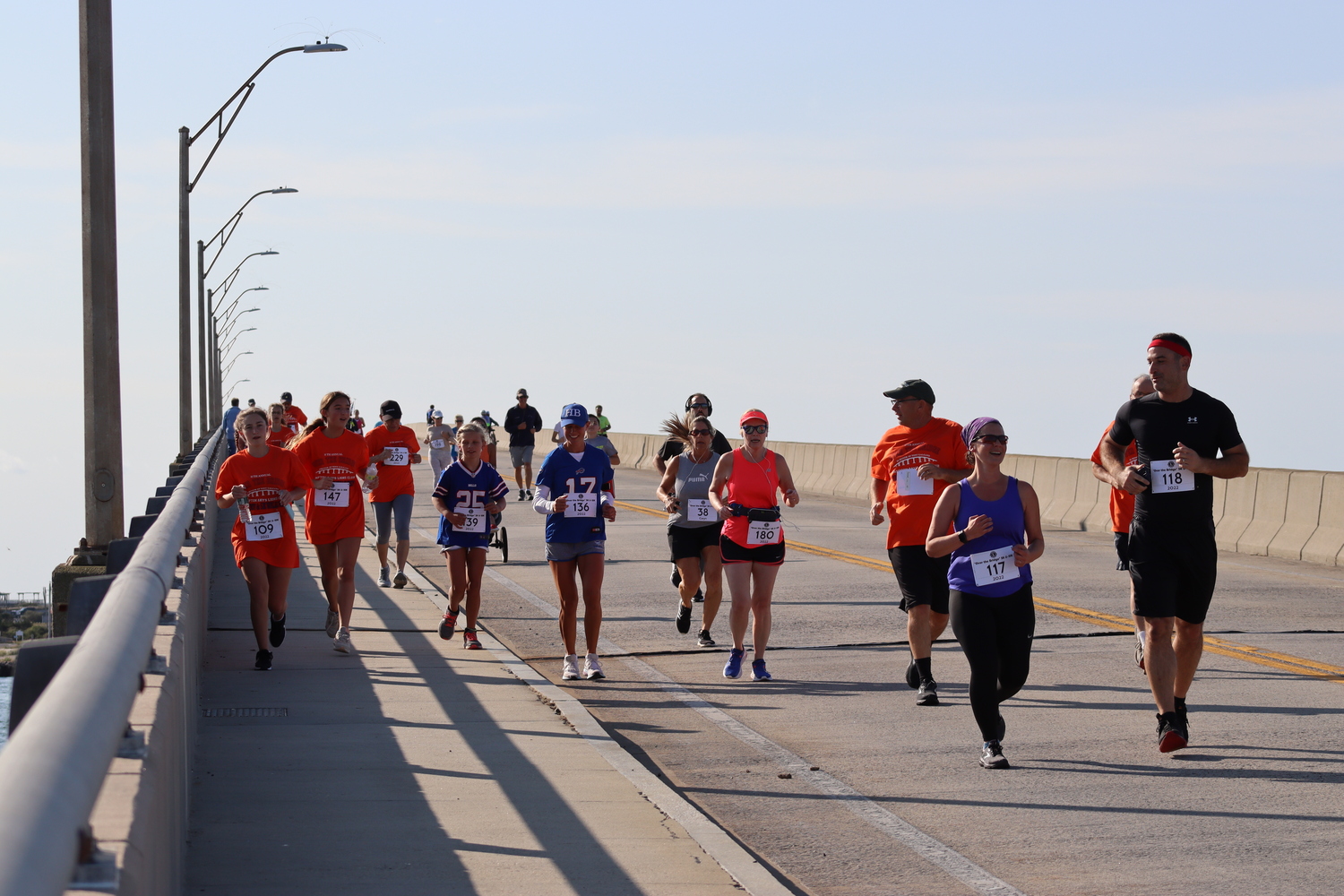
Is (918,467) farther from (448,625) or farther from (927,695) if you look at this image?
(448,625)

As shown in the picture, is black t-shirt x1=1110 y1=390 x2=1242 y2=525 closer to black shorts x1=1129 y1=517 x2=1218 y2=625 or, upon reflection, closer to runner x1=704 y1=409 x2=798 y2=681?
black shorts x1=1129 y1=517 x2=1218 y2=625

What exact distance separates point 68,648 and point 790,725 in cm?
586

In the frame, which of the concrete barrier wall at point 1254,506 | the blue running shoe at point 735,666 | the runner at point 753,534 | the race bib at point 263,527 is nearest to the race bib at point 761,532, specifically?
the runner at point 753,534

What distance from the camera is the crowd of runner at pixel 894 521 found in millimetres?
8273

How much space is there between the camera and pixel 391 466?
1627 centimetres

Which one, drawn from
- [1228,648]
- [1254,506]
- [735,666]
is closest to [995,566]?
[735,666]

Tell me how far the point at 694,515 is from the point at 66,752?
10.2 metres

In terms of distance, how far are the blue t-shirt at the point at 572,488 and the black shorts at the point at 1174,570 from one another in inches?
150

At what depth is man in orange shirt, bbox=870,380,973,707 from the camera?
1010 cm

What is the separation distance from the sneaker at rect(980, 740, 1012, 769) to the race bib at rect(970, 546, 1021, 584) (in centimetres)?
84

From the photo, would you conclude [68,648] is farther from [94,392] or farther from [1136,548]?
[94,392]

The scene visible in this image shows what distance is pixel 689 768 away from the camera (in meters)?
8.46

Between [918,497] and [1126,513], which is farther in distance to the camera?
[1126,513]

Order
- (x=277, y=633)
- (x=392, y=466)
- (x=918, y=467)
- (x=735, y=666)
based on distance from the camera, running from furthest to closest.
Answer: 1. (x=392, y=466)
2. (x=277, y=633)
3. (x=735, y=666)
4. (x=918, y=467)
